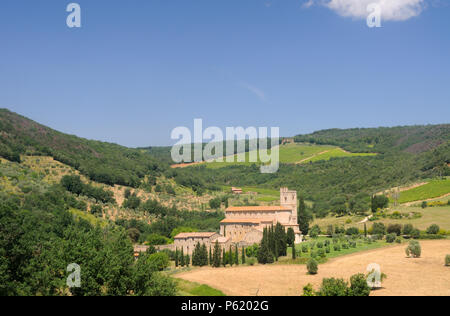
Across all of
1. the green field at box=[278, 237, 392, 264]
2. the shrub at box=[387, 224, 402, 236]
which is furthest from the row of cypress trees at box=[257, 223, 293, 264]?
the shrub at box=[387, 224, 402, 236]

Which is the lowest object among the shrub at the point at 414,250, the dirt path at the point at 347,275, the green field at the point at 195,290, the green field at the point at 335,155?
the green field at the point at 195,290

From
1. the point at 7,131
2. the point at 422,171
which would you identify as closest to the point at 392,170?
the point at 422,171

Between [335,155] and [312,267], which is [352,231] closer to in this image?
[312,267]

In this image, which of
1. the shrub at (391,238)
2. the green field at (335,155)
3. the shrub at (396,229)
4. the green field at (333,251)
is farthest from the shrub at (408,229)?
the green field at (335,155)

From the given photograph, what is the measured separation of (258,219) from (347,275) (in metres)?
28.8

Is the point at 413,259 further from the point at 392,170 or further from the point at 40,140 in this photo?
the point at 40,140

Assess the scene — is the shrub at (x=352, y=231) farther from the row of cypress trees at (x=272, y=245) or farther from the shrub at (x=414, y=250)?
the shrub at (x=414, y=250)

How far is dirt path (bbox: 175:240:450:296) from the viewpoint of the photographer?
4147cm

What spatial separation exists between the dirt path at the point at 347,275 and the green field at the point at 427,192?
106 ft

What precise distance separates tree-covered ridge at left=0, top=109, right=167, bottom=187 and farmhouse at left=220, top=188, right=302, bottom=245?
47.3 metres

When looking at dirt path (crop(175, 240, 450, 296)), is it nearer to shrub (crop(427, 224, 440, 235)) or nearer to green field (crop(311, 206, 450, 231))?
shrub (crop(427, 224, 440, 235))

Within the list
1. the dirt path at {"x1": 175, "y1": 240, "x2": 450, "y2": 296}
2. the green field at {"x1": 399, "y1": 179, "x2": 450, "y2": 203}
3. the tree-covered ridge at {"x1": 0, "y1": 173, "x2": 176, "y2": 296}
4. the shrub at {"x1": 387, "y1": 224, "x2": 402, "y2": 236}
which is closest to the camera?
the tree-covered ridge at {"x1": 0, "y1": 173, "x2": 176, "y2": 296}

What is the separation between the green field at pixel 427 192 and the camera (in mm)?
91438

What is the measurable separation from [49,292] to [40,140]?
9648cm
